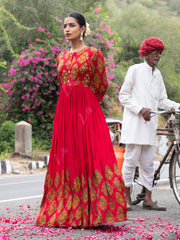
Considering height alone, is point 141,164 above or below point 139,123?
below

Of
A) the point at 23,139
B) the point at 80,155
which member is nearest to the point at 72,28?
the point at 80,155

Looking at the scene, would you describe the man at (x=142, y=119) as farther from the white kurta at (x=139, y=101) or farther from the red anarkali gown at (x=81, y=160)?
the red anarkali gown at (x=81, y=160)

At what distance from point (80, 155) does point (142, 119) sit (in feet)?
4.66

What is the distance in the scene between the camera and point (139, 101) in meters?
5.85

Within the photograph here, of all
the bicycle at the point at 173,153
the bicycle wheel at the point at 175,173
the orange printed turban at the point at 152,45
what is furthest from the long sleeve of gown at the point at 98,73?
the bicycle wheel at the point at 175,173

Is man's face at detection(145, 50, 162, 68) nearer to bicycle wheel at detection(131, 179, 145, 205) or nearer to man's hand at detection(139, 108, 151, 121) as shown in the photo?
man's hand at detection(139, 108, 151, 121)

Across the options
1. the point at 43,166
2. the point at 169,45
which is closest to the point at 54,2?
the point at 43,166

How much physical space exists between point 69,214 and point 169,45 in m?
32.3

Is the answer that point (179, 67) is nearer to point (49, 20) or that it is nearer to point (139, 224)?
point (49, 20)

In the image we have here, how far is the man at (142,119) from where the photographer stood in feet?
19.0

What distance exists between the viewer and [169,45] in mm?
35531

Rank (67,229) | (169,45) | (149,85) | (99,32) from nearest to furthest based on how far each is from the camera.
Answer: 1. (67,229)
2. (149,85)
3. (99,32)
4. (169,45)

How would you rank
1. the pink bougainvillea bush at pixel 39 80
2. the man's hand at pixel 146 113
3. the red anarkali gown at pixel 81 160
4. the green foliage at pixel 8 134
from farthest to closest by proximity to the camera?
the pink bougainvillea bush at pixel 39 80
the green foliage at pixel 8 134
the man's hand at pixel 146 113
the red anarkali gown at pixel 81 160

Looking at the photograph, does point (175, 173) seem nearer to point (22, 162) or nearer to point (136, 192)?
point (136, 192)
